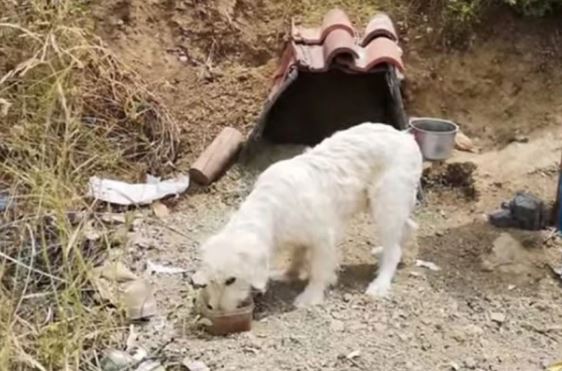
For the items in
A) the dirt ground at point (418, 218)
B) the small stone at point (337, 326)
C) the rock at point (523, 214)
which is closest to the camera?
the dirt ground at point (418, 218)

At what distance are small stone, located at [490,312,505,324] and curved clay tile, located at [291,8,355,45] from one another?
6.59 feet

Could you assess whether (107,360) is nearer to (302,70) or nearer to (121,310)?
(121,310)

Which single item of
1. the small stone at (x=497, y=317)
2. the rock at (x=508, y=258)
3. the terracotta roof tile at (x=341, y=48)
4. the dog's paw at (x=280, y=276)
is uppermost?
the terracotta roof tile at (x=341, y=48)

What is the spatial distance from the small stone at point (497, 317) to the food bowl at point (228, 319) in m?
1.06

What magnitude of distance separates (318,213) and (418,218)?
3.66ft

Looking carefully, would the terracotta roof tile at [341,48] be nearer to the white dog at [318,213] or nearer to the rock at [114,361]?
the white dog at [318,213]

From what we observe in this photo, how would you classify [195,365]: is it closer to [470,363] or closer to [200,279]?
[200,279]

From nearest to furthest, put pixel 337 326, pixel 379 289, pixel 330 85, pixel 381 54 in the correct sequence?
pixel 337 326 < pixel 379 289 < pixel 381 54 < pixel 330 85

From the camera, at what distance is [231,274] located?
165 inches

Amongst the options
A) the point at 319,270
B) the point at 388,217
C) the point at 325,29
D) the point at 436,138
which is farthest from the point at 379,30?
the point at 319,270

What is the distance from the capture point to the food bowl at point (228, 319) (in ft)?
14.0

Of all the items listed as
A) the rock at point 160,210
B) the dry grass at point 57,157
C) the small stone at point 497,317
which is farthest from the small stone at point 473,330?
the rock at point 160,210

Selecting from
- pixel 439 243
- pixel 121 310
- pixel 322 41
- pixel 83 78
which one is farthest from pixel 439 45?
pixel 121 310

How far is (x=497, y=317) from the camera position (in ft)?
14.9
